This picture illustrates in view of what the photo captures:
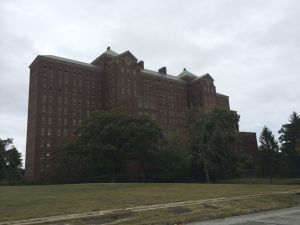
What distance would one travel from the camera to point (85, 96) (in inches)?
→ 5251

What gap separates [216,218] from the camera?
17203mm

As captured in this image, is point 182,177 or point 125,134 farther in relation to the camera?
point 182,177

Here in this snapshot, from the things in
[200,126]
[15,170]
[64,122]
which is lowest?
[15,170]

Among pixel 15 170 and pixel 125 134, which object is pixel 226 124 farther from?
pixel 15 170

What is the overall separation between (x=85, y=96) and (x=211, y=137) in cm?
7285

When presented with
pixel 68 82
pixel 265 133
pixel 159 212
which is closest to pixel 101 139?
pixel 265 133

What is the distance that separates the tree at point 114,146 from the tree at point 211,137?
7561mm

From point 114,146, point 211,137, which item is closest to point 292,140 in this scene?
point 211,137

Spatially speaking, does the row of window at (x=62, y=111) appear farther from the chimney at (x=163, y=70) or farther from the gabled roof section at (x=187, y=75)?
the gabled roof section at (x=187, y=75)

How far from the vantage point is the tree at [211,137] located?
71000 millimetres

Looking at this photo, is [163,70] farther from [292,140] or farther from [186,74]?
[292,140]

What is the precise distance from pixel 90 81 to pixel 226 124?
74.8 meters

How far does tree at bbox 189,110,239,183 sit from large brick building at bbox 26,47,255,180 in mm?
31503

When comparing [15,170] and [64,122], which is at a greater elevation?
[64,122]
